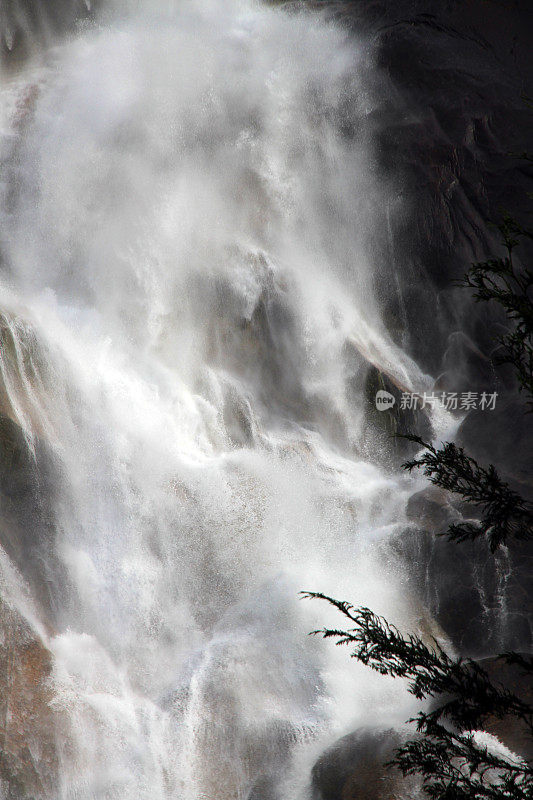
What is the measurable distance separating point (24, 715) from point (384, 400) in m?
10.5

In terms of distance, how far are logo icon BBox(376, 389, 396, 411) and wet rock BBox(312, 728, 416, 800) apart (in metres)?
8.42

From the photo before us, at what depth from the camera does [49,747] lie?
9.27 m

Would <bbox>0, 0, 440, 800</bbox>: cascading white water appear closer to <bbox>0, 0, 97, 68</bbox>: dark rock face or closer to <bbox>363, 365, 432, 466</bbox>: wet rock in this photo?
<bbox>363, 365, 432, 466</bbox>: wet rock

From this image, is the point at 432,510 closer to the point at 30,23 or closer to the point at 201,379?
the point at 201,379

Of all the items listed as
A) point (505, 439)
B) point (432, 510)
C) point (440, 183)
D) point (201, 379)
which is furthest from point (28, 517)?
point (440, 183)

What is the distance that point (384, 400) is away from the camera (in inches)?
666

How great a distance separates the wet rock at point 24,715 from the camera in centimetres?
891

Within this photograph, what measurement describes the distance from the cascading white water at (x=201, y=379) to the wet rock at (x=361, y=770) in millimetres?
469

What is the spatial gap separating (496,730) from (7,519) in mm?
7381

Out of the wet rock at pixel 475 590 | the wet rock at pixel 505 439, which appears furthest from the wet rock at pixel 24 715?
the wet rock at pixel 505 439

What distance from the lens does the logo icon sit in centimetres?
1686

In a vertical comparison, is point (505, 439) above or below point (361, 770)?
above

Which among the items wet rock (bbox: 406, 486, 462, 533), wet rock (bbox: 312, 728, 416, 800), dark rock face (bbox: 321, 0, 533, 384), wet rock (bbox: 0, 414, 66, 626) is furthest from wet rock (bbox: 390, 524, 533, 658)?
dark rock face (bbox: 321, 0, 533, 384)

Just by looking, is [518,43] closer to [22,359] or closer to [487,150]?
[487,150]
